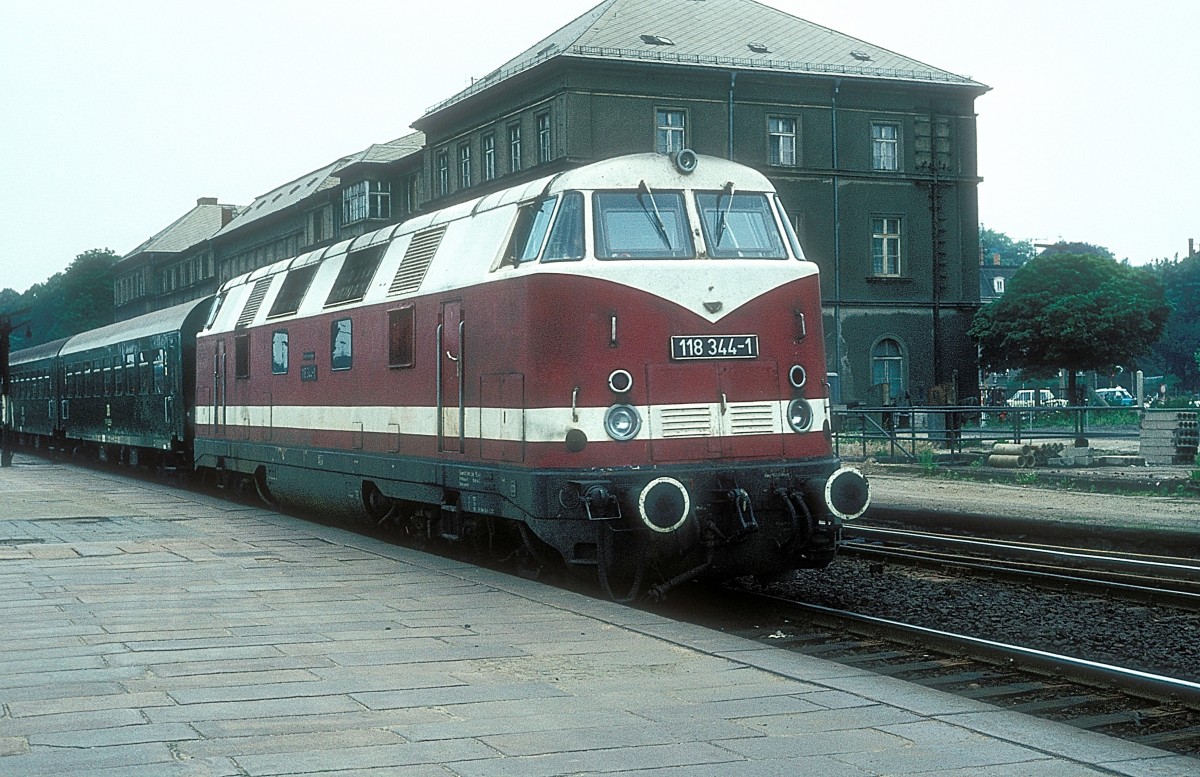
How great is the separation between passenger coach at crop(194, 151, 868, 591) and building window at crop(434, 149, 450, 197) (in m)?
42.0

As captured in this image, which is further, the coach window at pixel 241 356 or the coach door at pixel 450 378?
the coach window at pixel 241 356

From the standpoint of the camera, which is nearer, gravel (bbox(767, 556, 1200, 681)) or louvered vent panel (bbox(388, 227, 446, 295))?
gravel (bbox(767, 556, 1200, 681))

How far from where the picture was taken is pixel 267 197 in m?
83.4

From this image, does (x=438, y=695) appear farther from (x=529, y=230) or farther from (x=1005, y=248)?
(x=1005, y=248)

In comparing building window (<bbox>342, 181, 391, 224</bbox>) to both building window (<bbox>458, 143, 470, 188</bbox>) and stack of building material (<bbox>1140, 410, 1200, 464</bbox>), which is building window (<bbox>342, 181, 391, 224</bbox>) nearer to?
building window (<bbox>458, 143, 470, 188</bbox>)

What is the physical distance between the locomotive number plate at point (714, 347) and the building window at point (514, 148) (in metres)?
38.3

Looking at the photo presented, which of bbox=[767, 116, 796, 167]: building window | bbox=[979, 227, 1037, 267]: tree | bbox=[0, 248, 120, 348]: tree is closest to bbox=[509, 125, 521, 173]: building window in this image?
bbox=[767, 116, 796, 167]: building window

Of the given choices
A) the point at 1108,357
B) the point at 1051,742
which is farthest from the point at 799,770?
the point at 1108,357

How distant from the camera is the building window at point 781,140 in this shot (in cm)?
4822

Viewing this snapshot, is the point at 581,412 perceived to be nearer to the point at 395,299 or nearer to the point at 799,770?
the point at 395,299

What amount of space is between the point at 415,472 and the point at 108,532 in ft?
15.3

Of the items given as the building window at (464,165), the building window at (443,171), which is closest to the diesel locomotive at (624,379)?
the building window at (464,165)

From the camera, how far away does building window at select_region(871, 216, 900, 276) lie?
4903 cm

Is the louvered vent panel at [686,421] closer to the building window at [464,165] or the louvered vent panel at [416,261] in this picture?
the louvered vent panel at [416,261]
